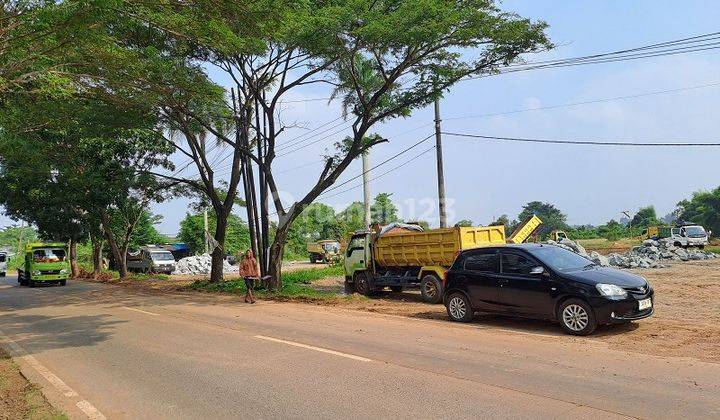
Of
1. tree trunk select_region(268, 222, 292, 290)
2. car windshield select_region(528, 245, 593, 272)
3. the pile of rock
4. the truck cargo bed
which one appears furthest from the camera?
the pile of rock

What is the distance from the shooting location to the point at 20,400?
6539 mm

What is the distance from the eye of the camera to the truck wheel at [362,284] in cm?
1836

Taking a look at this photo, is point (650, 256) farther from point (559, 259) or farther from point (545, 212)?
point (545, 212)

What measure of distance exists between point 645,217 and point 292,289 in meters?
79.9

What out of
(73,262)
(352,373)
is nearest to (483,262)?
(352,373)

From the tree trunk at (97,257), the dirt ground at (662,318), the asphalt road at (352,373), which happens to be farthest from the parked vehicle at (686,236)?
the tree trunk at (97,257)

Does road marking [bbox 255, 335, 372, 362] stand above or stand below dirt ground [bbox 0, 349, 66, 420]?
above

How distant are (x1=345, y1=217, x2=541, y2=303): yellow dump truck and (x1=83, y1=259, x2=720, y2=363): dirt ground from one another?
62 centimetres

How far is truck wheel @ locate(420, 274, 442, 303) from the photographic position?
15766 mm

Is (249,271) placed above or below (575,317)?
above

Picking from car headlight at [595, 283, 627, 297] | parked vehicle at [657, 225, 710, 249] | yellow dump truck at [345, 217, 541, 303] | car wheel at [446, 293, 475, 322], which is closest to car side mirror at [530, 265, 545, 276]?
car headlight at [595, 283, 627, 297]

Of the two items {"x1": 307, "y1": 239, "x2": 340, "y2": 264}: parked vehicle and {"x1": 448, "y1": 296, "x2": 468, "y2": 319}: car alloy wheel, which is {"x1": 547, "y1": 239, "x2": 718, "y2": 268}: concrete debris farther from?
{"x1": 307, "y1": 239, "x2": 340, "y2": 264}: parked vehicle

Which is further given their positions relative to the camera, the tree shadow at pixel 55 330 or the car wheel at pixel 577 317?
the tree shadow at pixel 55 330

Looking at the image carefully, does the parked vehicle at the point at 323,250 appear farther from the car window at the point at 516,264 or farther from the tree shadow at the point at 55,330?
the car window at the point at 516,264
